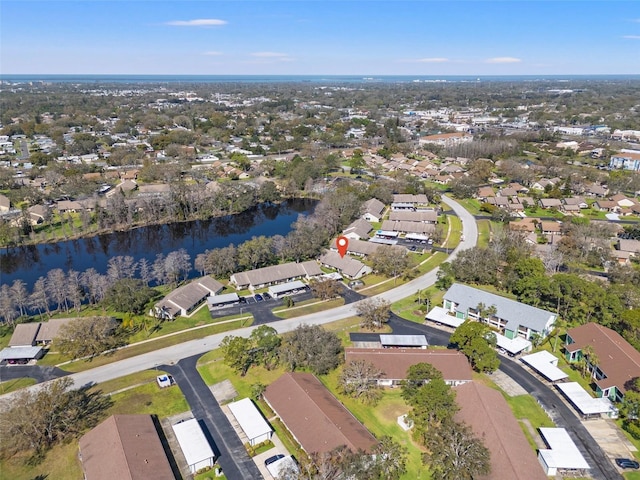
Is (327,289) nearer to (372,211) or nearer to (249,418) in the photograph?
(249,418)

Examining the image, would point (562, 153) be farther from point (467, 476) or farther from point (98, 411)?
point (98, 411)

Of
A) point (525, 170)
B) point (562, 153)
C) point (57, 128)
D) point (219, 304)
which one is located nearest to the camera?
point (219, 304)

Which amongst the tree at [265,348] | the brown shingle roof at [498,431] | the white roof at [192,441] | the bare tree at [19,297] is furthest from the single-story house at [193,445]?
the bare tree at [19,297]

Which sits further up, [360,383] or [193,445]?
[360,383]

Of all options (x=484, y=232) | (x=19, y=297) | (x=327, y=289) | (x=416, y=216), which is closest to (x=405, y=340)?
(x=327, y=289)

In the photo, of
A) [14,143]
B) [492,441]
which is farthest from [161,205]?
[14,143]

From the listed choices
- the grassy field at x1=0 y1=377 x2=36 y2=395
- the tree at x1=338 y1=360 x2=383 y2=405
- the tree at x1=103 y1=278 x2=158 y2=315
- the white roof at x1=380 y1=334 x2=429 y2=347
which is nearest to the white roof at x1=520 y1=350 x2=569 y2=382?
the white roof at x1=380 y1=334 x2=429 y2=347
